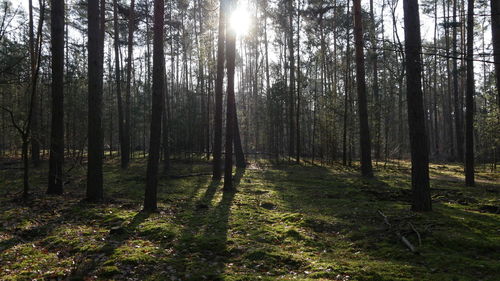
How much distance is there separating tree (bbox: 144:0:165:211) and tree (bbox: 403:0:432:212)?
19.8ft

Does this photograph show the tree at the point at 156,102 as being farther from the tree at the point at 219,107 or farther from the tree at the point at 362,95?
the tree at the point at 362,95

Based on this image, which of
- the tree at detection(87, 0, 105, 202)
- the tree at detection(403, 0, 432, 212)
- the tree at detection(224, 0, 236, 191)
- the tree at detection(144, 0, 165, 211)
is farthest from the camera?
the tree at detection(224, 0, 236, 191)

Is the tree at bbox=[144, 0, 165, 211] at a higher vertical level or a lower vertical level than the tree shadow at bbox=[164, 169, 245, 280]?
higher

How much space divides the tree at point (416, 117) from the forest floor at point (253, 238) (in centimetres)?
60

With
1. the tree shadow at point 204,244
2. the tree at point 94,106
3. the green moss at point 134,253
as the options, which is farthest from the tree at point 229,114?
the green moss at point 134,253

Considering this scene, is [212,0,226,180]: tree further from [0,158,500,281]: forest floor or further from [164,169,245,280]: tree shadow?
[164,169,245,280]: tree shadow

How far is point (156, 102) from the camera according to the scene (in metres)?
8.58

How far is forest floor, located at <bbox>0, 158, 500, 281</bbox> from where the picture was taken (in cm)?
507

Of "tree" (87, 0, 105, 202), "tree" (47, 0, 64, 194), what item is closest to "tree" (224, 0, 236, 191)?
"tree" (87, 0, 105, 202)

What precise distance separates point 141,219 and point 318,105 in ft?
62.5

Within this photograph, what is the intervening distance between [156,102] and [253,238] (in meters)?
4.31

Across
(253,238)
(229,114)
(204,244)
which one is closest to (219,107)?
(229,114)

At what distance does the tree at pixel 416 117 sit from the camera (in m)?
7.74

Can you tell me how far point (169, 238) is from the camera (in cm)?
678
